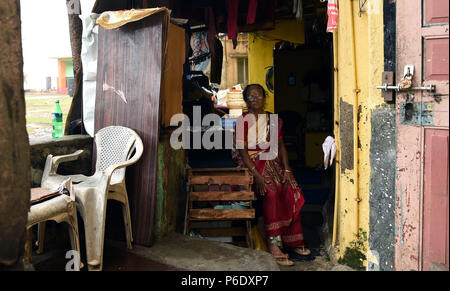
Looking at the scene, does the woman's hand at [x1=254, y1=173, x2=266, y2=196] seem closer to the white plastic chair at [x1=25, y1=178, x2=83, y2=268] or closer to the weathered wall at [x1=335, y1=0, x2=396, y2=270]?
the weathered wall at [x1=335, y1=0, x2=396, y2=270]

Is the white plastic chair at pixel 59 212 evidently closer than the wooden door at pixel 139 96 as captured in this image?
Yes

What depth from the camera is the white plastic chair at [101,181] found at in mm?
3258

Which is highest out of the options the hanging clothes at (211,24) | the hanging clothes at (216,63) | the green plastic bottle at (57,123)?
the hanging clothes at (211,24)

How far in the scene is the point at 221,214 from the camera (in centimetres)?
421

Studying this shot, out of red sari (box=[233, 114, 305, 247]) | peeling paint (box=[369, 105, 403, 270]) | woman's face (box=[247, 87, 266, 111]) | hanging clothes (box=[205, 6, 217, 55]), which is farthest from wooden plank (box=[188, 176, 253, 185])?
hanging clothes (box=[205, 6, 217, 55])

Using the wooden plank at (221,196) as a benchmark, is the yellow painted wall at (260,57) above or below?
above

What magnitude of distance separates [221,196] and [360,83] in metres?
1.82

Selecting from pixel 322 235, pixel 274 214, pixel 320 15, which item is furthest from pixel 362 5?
pixel 320 15

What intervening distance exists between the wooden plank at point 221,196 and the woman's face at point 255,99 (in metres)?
1.08

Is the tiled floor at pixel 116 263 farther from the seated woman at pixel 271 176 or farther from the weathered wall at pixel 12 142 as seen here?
the weathered wall at pixel 12 142

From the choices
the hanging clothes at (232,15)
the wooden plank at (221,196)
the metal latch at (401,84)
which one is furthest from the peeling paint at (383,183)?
the hanging clothes at (232,15)

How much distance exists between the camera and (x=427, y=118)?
2.72 m

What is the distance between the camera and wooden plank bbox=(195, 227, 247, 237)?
438cm

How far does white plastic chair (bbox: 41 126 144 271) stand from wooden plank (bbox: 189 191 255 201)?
0.83 metres
